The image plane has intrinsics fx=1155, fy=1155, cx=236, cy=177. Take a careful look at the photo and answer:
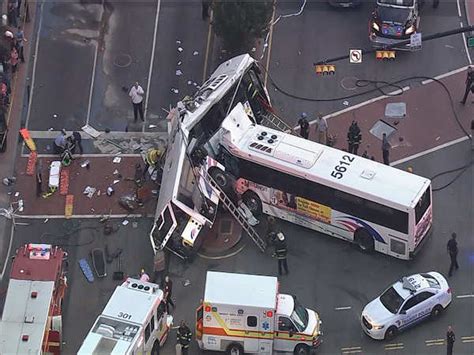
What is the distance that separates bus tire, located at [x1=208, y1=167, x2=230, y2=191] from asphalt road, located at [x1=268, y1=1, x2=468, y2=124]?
6.14 metres

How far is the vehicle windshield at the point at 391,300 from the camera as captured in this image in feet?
130

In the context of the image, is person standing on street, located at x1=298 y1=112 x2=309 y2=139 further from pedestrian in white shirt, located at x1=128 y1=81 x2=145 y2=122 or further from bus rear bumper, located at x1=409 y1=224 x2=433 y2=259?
bus rear bumper, located at x1=409 y1=224 x2=433 y2=259

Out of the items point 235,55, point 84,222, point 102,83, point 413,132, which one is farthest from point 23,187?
point 413,132

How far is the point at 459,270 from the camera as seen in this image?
42.3 m

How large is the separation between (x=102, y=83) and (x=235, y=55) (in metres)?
6.11

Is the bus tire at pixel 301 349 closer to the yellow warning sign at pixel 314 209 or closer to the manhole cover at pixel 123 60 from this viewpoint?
the yellow warning sign at pixel 314 209

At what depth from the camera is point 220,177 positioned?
44.2m

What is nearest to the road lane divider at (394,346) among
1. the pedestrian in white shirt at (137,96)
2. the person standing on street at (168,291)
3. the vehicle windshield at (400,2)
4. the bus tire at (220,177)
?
the person standing on street at (168,291)

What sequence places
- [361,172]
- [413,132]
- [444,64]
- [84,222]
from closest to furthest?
[361,172] → [84,222] → [413,132] → [444,64]

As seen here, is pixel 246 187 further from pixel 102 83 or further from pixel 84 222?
pixel 102 83

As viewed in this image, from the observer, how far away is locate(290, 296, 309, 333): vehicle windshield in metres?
38.6

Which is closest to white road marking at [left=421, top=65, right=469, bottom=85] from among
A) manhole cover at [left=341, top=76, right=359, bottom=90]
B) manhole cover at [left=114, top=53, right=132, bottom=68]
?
manhole cover at [left=341, top=76, right=359, bottom=90]

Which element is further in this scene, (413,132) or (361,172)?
(413,132)

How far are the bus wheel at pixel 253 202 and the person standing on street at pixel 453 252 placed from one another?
7373 mm
